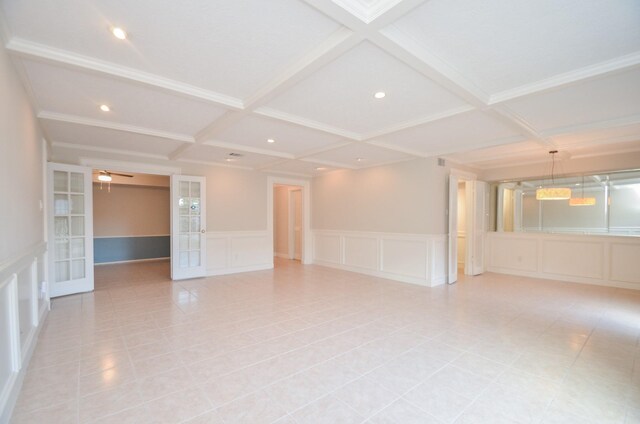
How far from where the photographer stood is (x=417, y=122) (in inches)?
137

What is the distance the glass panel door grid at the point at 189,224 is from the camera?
19.7 ft

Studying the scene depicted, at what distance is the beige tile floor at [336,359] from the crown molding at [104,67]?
8.10 feet

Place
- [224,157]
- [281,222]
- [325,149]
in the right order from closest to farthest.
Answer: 1. [325,149]
2. [224,157]
3. [281,222]

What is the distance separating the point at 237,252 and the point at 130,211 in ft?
12.6

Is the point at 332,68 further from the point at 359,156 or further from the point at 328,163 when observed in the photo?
the point at 328,163

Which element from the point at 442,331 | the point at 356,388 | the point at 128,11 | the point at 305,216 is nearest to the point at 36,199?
the point at 128,11

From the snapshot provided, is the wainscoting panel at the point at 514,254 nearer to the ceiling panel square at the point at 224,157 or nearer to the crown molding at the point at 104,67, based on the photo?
the ceiling panel square at the point at 224,157

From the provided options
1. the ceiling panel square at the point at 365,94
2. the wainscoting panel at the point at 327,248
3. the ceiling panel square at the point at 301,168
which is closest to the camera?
the ceiling panel square at the point at 365,94

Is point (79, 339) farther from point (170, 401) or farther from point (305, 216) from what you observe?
point (305, 216)

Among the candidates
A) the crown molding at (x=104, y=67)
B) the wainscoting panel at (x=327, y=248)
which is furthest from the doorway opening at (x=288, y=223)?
the crown molding at (x=104, y=67)

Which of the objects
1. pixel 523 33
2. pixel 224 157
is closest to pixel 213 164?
pixel 224 157

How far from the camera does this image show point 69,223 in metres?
4.77

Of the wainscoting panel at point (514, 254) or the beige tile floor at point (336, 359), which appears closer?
the beige tile floor at point (336, 359)

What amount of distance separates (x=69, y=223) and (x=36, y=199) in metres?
1.71
